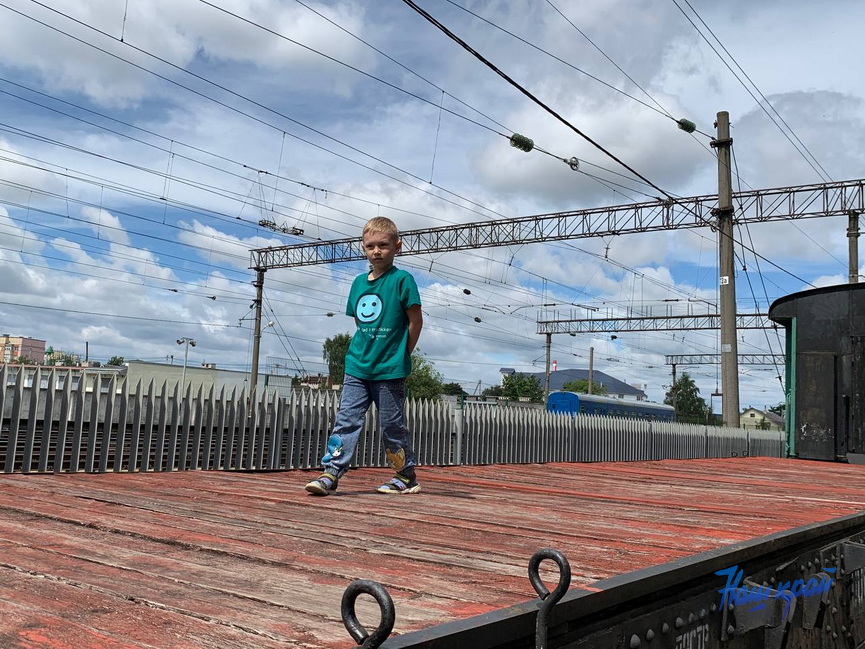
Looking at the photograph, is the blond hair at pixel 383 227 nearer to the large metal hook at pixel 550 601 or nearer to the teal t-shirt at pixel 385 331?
the teal t-shirt at pixel 385 331

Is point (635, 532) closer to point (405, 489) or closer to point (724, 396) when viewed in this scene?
point (405, 489)

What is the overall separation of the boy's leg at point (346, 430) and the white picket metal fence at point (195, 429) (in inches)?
103

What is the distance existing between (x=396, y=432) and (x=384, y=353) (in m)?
0.48

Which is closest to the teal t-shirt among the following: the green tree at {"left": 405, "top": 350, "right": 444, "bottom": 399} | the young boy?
the young boy

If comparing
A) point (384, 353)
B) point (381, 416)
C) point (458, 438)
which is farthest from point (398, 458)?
point (458, 438)

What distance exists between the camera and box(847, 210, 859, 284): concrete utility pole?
22062mm

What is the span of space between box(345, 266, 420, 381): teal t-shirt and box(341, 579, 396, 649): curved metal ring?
322 cm

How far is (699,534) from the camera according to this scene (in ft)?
9.48

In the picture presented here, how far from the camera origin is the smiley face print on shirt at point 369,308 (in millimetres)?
4438

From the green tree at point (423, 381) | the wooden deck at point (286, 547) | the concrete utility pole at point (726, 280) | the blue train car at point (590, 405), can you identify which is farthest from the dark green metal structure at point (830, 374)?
the green tree at point (423, 381)

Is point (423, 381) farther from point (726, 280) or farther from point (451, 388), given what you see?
point (726, 280)

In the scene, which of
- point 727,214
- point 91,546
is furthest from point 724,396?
point 91,546

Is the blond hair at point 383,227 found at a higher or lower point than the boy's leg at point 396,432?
higher

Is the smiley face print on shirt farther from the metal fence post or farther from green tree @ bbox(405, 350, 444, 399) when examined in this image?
green tree @ bbox(405, 350, 444, 399)
